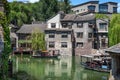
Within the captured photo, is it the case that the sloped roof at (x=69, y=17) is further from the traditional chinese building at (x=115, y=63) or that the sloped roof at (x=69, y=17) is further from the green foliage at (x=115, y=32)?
the traditional chinese building at (x=115, y=63)

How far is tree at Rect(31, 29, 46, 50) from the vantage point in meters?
64.4

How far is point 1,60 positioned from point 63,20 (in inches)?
1975

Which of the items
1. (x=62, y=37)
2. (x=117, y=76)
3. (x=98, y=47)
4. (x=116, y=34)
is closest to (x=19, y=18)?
(x=62, y=37)

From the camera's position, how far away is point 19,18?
3253 inches

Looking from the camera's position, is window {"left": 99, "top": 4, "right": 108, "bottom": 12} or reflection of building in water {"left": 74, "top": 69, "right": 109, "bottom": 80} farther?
window {"left": 99, "top": 4, "right": 108, "bottom": 12}

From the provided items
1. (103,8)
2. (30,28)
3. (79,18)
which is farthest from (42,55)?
(103,8)

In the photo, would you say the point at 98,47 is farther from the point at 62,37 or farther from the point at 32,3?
the point at 32,3

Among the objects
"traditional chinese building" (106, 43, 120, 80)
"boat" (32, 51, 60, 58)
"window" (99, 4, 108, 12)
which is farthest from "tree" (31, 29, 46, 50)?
"traditional chinese building" (106, 43, 120, 80)

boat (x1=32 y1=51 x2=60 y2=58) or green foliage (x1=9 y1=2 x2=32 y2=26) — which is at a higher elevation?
green foliage (x1=9 y1=2 x2=32 y2=26)

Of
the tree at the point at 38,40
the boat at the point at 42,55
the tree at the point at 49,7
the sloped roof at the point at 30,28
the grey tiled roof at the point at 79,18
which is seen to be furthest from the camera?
the tree at the point at 49,7

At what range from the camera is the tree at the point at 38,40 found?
64.4 metres

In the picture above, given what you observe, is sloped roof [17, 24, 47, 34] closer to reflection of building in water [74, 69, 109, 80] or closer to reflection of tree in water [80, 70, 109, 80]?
reflection of building in water [74, 69, 109, 80]

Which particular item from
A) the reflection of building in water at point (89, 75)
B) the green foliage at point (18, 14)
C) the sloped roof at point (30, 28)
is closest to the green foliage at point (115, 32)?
the reflection of building in water at point (89, 75)

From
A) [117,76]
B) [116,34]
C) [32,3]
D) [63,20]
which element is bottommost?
[117,76]
